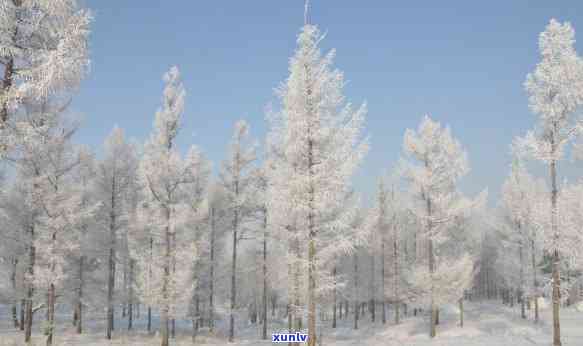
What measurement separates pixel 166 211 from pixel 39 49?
13.6 metres

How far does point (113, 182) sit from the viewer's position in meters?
28.0

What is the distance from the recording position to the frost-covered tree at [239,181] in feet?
93.2

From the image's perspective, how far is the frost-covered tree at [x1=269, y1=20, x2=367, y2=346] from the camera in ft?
45.9

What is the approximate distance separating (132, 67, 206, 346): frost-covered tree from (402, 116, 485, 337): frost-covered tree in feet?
45.5

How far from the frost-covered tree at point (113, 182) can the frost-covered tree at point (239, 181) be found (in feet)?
20.6

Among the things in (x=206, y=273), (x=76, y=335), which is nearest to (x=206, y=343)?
(x=206, y=273)

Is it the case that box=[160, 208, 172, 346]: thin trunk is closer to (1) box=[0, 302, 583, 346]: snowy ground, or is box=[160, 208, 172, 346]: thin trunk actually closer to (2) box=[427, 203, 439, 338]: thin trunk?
(1) box=[0, 302, 583, 346]: snowy ground

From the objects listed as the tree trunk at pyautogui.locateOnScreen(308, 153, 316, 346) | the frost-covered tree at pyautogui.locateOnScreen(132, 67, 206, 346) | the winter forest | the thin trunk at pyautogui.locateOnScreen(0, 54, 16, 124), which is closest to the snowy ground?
the winter forest

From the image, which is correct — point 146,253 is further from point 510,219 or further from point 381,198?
point 510,219

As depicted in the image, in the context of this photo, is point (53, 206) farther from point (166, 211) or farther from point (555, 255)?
point (555, 255)

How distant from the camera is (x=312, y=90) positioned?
14.4 m

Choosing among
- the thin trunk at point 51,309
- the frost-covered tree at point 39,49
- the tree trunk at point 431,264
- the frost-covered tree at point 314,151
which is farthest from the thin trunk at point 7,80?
the tree trunk at point 431,264

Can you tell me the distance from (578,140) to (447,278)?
41.5 feet

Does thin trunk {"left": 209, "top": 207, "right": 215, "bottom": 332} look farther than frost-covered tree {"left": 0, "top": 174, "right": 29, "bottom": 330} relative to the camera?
Yes
